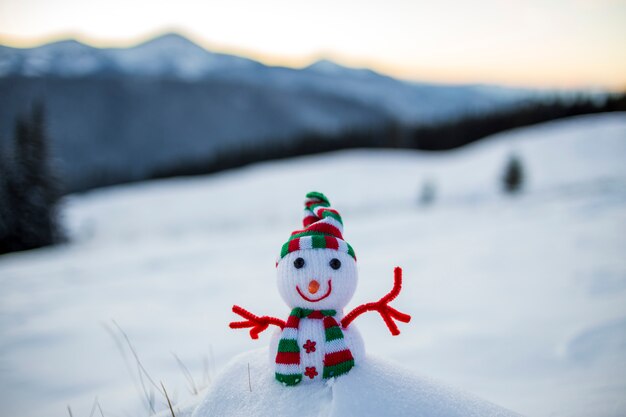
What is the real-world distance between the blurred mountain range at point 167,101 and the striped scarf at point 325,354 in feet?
121

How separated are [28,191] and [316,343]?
63.6ft

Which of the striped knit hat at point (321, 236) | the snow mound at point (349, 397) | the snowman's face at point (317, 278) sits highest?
the striped knit hat at point (321, 236)

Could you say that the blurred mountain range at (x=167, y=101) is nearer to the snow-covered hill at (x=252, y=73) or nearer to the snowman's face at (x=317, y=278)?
the snow-covered hill at (x=252, y=73)

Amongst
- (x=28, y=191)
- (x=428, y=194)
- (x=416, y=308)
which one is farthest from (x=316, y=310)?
(x=28, y=191)

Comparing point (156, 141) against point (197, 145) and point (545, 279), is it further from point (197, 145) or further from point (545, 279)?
point (545, 279)

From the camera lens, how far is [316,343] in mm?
1442

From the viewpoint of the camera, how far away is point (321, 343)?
144cm

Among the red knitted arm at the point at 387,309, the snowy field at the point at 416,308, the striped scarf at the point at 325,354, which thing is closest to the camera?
the striped scarf at the point at 325,354

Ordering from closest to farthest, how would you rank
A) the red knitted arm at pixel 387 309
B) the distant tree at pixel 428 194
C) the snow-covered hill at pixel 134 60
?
the red knitted arm at pixel 387 309 → the distant tree at pixel 428 194 → the snow-covered hill at pixel 134 60

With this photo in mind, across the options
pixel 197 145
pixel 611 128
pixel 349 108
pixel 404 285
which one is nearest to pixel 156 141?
pixel 197 145

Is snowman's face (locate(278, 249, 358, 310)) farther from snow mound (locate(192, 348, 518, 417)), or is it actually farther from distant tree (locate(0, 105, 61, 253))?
distant tree (locate(0, 105, 61, 253))

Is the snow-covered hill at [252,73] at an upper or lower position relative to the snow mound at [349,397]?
upper

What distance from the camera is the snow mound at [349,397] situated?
50.8 inches

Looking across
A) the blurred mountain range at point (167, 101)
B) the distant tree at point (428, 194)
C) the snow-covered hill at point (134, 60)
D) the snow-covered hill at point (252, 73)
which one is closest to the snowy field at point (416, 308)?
the distant tree at point (428, 194)
